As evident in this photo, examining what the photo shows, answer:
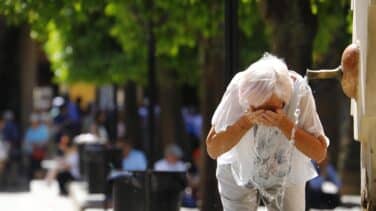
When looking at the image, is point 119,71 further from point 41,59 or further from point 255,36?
point 41,59

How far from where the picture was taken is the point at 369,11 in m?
6.92

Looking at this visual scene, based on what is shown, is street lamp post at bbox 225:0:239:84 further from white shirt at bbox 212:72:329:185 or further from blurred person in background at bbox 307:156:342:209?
white shirt at bbox 212:72:329:185

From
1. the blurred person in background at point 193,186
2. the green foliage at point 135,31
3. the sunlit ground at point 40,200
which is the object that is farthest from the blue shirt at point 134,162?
the green foliage at point 135,31

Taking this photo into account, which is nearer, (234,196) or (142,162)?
(234,196)

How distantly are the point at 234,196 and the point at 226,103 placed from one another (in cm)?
58

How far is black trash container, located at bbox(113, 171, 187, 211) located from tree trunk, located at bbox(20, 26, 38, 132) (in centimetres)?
2715

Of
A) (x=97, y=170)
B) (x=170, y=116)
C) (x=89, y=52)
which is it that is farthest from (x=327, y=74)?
(x=170, y=116)

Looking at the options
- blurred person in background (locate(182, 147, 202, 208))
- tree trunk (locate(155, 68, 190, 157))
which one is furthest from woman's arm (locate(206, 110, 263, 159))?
tree trunk (locate(155, 68, 190, 157))

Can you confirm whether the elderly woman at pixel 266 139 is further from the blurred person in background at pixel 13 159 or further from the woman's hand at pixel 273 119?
the blurred person in background at pixel 13 159

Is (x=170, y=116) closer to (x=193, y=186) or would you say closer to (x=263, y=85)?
(x=193, y=186)

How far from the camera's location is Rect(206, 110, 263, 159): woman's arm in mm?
7035

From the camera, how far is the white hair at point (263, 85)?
698cm

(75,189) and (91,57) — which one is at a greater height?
(91,57)

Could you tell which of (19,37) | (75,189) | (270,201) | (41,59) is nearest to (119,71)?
(75,189)
